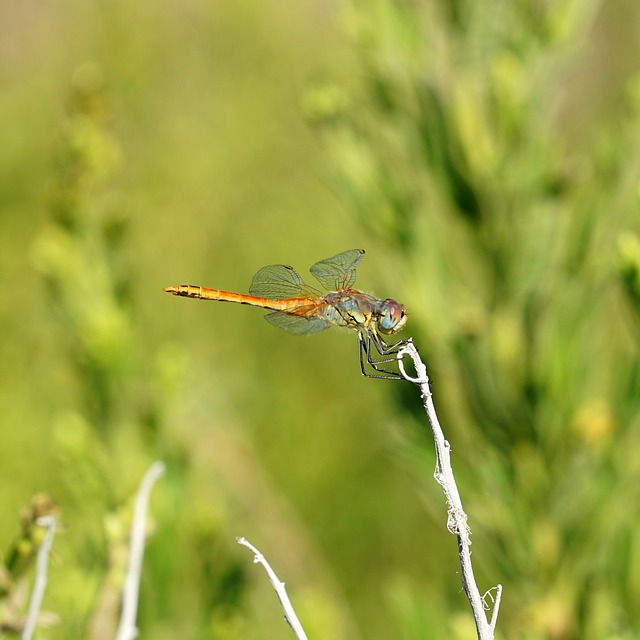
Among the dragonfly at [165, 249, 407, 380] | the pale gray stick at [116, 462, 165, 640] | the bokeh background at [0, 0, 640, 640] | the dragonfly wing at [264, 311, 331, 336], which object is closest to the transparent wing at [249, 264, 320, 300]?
the dragonfly at [165, 249, 407, 380]

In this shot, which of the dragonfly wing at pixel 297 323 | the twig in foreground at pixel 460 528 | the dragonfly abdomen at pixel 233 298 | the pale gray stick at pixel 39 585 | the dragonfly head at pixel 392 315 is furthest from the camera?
the dragonfly abdomen at pixel 233 298

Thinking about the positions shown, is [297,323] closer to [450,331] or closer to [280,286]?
[280,286]

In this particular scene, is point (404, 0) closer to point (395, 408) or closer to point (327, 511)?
point (395, 408)

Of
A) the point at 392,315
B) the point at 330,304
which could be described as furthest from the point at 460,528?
the point at 330,304

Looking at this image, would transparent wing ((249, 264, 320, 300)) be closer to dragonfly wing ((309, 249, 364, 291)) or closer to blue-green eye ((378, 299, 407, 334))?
dragonfly wing ((309, 249, 364, 291))

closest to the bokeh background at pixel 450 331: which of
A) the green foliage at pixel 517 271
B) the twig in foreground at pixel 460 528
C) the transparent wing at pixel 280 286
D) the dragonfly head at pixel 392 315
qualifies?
the green foliage at pixel 517 271

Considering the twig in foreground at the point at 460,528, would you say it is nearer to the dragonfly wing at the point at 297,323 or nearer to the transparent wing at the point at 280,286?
the dragonfly wing at the point at 297,323
